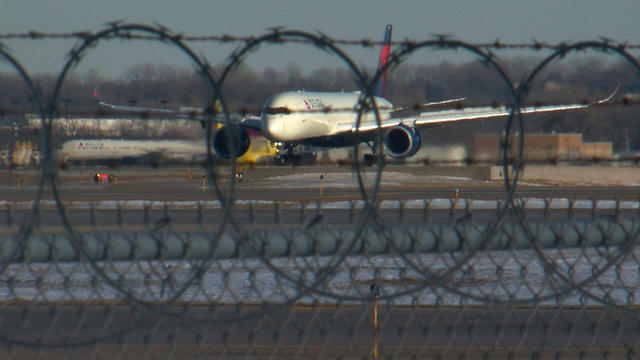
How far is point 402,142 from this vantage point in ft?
86.4

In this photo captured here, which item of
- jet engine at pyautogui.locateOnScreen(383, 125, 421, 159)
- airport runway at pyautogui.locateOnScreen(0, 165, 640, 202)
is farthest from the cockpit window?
airport runway at pyautogui.locateOnScreen(0, 165, 640, 202)

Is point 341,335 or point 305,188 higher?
point 341,335

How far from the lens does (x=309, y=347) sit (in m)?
7.51

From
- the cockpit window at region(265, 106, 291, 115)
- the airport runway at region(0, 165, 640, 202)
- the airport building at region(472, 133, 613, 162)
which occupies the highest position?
the cockpit window at region(265, 106, 291, 115)

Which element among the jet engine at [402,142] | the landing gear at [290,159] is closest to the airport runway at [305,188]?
the jet engine at [402,142]

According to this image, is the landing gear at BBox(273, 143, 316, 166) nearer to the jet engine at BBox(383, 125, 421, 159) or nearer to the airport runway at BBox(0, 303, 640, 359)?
the airport runway at BBox(0, 303, 640, 359)

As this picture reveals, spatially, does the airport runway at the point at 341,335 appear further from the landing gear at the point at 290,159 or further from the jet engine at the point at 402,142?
the jet engine at the point at 402,142

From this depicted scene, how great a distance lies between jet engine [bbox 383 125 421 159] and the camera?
24.4m

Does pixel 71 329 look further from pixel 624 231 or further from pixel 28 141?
pixel 624 231

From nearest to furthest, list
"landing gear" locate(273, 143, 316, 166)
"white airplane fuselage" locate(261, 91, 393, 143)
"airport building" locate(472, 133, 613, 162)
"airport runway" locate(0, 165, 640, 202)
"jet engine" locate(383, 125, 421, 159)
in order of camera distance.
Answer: "landing gear" locate(273, 143, 316, 166) → "airport building" locate(472, 133, 613, 162) → "white airplane fuselage" locate(261, 91, 393, 143) → "jet engine" locate(383, 125, 421, 159) → "airport runway" locate(0, 165, 640, 202)

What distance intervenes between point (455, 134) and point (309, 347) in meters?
3.39

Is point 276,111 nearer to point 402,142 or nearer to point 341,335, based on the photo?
point 341,335

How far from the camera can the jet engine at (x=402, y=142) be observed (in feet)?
79.9

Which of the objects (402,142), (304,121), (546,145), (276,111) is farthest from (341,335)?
(402,142)
